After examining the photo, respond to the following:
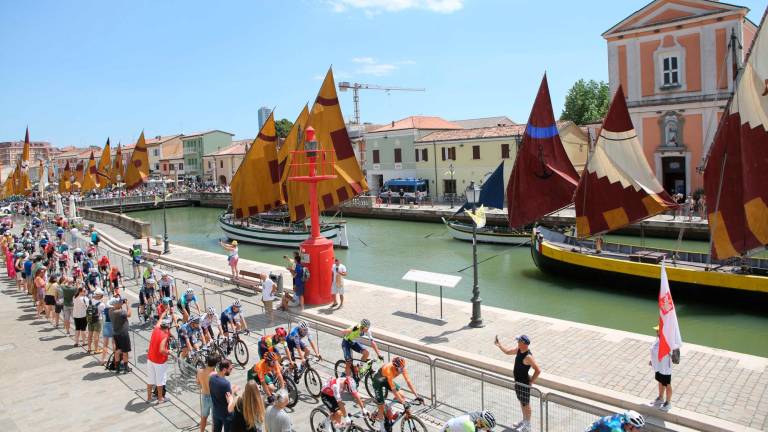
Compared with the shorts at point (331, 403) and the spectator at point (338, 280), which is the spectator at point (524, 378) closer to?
the shorts at point (331, 403)

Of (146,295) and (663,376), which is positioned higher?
(146,295)

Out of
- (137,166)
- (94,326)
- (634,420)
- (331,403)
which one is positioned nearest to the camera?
(634,420)

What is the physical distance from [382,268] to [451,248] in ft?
22.0

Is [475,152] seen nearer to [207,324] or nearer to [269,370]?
[207,324]

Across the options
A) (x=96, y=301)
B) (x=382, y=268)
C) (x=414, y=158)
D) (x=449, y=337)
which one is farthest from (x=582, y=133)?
(x=96, y=301)

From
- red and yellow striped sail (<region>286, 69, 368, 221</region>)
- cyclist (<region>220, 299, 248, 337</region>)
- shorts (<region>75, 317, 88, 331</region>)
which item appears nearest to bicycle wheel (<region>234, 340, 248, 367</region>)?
cyclist (<region>220, 299, 248, 337</region>)

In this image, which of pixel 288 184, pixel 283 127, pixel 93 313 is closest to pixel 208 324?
pixel 93 313

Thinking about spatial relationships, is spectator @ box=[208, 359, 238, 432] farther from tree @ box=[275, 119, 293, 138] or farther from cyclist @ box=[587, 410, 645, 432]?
tree @ box=[275, 119, 293, 138]

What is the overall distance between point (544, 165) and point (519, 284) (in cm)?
554

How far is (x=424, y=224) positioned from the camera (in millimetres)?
47906

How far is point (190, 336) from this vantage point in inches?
500

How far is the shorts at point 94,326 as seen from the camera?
530 inches

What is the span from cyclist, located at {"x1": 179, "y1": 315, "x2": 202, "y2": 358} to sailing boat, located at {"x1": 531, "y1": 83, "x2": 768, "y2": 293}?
50.8ft

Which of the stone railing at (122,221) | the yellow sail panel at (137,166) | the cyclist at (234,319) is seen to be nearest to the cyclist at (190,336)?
the cyclist at (234,319)
